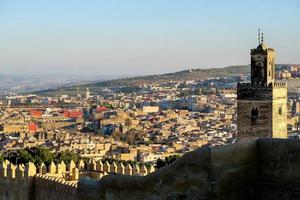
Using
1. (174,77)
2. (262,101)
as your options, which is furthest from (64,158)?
(174,77)

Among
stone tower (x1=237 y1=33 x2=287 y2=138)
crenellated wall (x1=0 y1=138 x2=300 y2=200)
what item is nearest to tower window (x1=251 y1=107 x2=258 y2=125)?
stone tower (x1=237 y1=33 x2=287 y2=138)

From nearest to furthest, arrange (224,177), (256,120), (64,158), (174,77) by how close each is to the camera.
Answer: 1. (224,177)
2. (256,120)
3. (64,158)
4. (174,77)

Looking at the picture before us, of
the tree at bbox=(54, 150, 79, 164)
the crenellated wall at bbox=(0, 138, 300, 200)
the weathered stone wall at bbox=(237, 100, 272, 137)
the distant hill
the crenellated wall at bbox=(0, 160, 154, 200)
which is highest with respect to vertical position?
the crenellated wall at bbox=(0, 138, 300, 200)

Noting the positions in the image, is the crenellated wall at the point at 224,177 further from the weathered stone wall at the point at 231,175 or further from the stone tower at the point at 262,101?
the stone tower at the point at 262,101

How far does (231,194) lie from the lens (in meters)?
2.95

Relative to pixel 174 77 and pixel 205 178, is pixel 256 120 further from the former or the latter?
pixel 174 77

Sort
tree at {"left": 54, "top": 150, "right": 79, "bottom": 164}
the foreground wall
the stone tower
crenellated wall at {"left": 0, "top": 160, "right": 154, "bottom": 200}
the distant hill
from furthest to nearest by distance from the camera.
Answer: the distant hill < tree at {"left": 54, "top": 150, "right": 79, "bottom": 164} < the stone tower < crenellated wall at {"left": 0, "top": 160, "right": 154, "bottom": 200} < the foreground wall

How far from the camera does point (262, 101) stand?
1988 centimetres

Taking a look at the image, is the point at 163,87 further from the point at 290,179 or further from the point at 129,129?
the point at 290,179

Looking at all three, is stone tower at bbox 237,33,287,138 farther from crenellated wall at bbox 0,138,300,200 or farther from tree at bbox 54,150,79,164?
crenellated wall at bbox 0,138,300,200

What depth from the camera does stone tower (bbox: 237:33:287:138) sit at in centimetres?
1962

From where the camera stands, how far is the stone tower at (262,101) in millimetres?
19625

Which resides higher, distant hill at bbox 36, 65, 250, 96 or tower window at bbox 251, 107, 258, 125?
tower window at bbox 251, 107, 258, 125

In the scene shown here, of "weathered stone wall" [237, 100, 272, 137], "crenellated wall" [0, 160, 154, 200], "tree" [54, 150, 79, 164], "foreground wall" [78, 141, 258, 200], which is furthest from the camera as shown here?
"tree" [54, 150, 79, 164]
